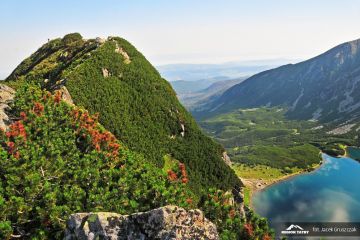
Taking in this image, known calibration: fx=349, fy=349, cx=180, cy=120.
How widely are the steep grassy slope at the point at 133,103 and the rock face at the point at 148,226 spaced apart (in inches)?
3596

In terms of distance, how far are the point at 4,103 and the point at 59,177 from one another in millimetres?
42035

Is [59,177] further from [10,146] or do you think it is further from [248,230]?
[248,230]

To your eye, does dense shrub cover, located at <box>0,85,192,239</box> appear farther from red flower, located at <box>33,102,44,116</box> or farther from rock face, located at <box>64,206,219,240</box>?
rock face, located at <box>64,206,219,240</box>

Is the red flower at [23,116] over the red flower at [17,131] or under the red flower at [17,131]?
over

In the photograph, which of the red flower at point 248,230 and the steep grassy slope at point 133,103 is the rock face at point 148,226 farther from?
the steep grassy slope at point 133,103

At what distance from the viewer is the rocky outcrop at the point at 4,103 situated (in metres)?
85.5

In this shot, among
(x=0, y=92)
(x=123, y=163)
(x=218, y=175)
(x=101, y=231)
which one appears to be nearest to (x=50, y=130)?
(x=123, y=163)

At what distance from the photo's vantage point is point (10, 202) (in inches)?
2111

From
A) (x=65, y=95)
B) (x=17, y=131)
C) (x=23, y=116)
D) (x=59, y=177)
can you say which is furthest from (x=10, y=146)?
(x=65, y=95)

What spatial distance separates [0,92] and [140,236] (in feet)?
292

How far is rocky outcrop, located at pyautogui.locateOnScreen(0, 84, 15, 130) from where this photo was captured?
85463 mm

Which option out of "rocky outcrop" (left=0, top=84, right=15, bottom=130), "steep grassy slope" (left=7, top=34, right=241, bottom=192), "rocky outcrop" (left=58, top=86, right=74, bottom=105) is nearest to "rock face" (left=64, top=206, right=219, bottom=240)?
"rocky outcrop" (left=0, top=84, right=15, bottom=130)

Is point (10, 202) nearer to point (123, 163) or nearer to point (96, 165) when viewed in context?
point (96, 165)

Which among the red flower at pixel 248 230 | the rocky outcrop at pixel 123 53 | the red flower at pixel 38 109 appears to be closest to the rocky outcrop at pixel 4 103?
the red flower at pixel 38 109
